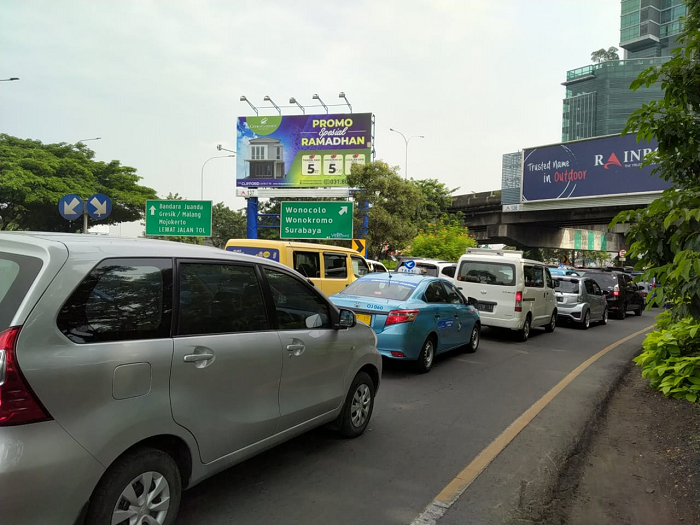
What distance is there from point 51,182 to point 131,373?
114ft

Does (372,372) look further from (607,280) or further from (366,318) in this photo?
(607,280)

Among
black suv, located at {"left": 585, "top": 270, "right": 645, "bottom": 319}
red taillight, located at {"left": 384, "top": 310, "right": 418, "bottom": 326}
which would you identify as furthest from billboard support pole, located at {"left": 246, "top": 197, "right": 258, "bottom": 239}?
red taillight, located at {"left": 384, "top": 310, "right": 418, "bottom": 326}

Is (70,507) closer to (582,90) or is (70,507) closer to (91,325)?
(91,325)

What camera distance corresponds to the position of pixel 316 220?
2466 centimetres

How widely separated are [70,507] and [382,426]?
11.6 feet

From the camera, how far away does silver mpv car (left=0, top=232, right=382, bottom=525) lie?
2279mm

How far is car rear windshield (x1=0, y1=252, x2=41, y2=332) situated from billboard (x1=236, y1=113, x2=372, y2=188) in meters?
33.9

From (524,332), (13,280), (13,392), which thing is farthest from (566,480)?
(524,332)

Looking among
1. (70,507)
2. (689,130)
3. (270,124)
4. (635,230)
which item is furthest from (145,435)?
(270,124)

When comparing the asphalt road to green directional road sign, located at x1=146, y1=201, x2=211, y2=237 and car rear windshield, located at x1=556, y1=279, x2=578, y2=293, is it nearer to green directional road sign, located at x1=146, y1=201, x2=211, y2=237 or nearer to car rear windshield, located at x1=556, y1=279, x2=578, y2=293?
car rear windshield, located at x1=556, y1=279, x2=578, y2=293

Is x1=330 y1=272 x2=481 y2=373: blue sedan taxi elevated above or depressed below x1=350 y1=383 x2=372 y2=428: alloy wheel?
above

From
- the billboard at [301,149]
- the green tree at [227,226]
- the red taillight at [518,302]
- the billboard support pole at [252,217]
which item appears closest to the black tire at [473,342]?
the red taillight at [518,302]

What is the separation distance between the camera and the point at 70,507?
2361 mm

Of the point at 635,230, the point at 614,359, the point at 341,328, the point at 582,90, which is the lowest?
the point at 614,359
